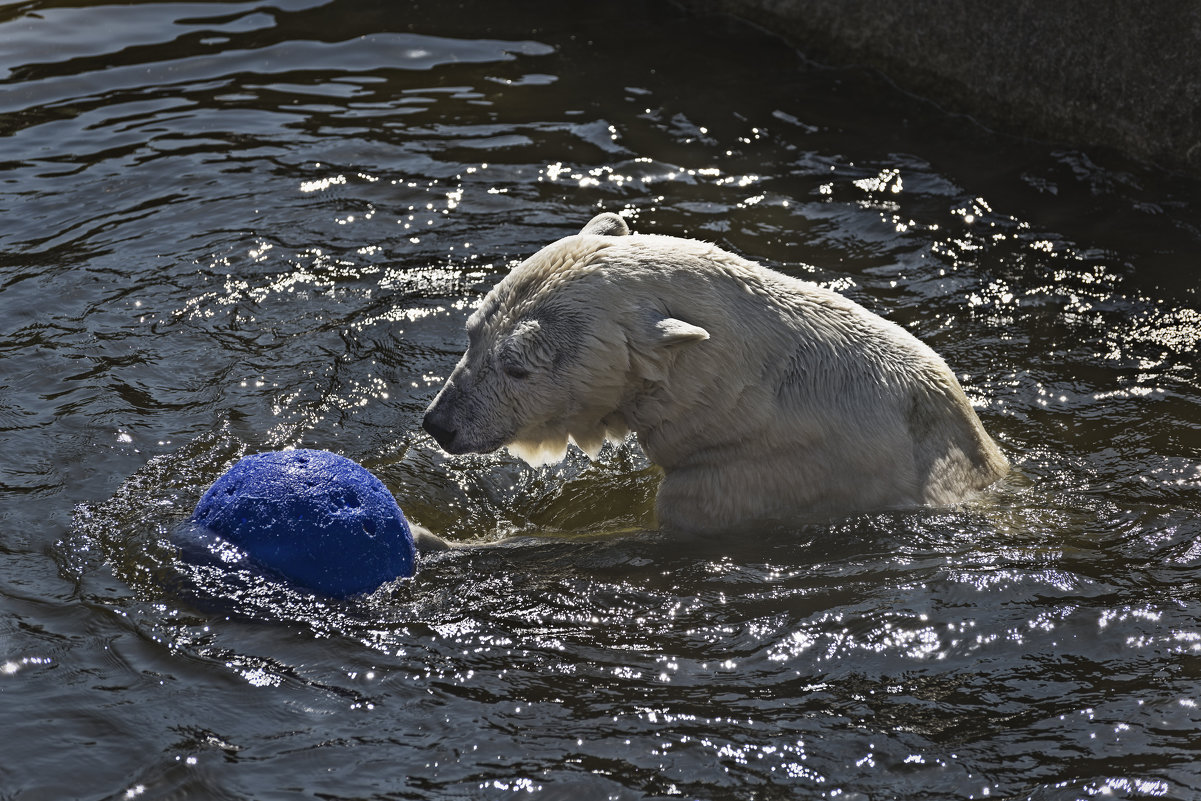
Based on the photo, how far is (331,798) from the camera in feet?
14.2

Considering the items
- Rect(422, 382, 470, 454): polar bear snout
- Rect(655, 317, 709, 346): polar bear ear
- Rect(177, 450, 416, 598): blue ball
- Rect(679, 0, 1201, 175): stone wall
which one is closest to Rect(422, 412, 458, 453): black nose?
Rect(422, 382, 470, 454): polar bear snout

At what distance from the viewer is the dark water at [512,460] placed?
4641mm

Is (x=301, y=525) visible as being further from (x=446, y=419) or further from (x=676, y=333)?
(x=676, y=333)

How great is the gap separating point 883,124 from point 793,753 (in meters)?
7.32

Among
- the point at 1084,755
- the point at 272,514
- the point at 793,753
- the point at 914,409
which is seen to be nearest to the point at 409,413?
the point at 272,514

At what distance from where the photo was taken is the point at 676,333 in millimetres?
5355

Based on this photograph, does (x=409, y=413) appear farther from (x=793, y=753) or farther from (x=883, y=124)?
(x=883, y=124)

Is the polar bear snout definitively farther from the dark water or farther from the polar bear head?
the dark water

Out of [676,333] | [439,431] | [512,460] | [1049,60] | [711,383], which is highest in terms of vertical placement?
[1049,60]

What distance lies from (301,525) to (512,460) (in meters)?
2.05

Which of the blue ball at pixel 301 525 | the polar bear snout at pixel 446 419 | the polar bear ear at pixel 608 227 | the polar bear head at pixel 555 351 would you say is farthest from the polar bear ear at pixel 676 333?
the blue ball at pixel 301 525

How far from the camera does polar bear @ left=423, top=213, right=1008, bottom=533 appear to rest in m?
5.60

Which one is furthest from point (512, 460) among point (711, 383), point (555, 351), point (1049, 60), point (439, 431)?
point (1049, 60)

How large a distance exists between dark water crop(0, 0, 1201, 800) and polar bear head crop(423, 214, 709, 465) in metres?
0.65
